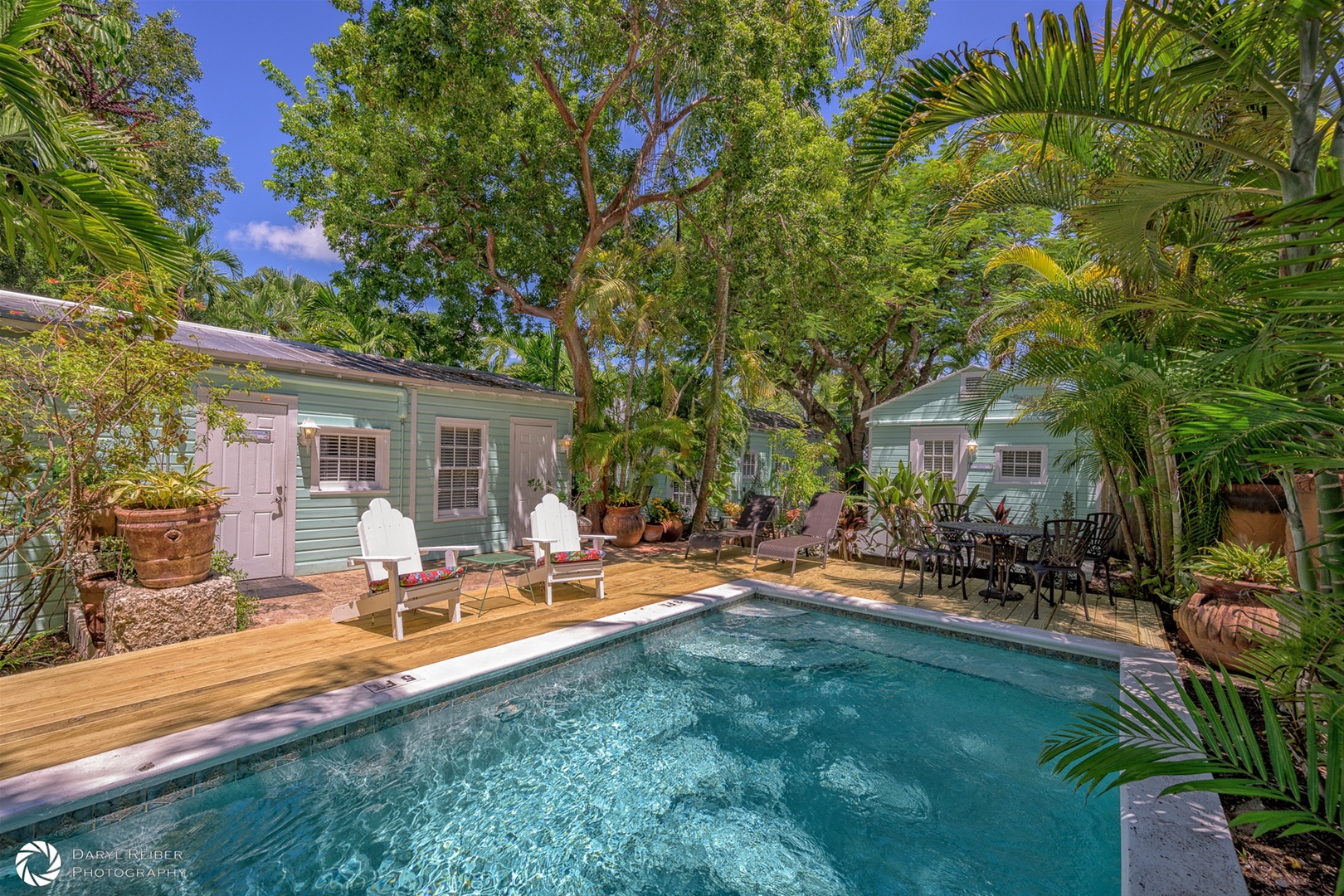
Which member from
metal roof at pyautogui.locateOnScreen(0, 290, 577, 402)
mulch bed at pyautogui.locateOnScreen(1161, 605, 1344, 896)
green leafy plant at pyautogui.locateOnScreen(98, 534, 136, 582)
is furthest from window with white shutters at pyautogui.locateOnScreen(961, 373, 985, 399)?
green leafy plant at pyautogui.locateOnScreen(98, 534, 136, 582)

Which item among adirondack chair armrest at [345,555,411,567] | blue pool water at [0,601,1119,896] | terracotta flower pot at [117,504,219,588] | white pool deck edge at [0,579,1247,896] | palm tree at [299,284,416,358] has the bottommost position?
blue pool water at [0,601,1119,896]

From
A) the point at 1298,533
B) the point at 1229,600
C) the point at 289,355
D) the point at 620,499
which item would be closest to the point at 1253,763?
the point at 1298,533

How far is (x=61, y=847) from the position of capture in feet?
8.90

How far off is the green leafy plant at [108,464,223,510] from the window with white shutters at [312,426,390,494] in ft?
9.34

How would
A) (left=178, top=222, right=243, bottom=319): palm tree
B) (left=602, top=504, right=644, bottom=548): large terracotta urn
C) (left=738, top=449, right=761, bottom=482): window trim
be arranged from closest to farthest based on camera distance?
(left=602, top=504, right=644, bottom=548): large terracotta urn < (left=178, top=222, right=243, bottom=319): palm tree < (left=738, top=449, right=761, bottom=482): window trim

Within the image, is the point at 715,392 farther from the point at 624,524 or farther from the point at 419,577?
the point at 419,577

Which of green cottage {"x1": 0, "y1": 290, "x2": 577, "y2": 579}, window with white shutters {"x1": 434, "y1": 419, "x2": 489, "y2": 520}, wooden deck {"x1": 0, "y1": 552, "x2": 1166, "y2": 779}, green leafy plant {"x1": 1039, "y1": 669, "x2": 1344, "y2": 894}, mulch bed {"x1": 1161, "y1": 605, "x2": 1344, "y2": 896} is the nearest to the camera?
green leafy plant {"x1": 1039, "y1": 669, "x2": 1344, "y2": 894}

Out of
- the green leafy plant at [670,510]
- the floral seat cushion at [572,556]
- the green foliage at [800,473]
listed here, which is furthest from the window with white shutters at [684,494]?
the floral seat cushion at [572,556]

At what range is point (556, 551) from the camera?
23.6 ft

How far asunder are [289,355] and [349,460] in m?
1.63

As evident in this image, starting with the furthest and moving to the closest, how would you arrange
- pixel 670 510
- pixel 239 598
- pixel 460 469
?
pixel 670 510 < pixel 460 469 < pixel 239 598

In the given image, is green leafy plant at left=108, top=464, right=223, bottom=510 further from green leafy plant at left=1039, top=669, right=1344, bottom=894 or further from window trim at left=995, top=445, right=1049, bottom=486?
window trim at left=995, top=445, right=1049, bottom=486

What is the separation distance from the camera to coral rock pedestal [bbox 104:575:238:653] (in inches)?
186

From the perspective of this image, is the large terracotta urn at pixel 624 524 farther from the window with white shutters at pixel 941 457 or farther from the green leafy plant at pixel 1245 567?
the green leafy plant at pixel 1245 567
